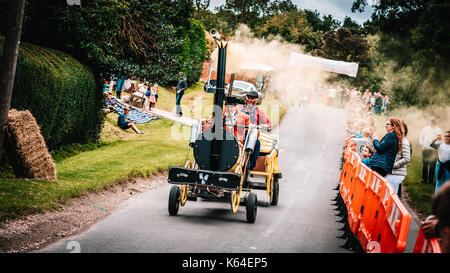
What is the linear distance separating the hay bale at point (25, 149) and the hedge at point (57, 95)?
140 centimetres

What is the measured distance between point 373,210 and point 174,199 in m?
3.48

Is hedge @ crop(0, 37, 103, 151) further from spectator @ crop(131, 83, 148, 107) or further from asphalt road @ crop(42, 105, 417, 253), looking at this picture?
spectator @ crop(131, 83, 148, 107)

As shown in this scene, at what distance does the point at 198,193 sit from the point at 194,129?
1.20m

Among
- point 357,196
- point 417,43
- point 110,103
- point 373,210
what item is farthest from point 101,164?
point 417,43

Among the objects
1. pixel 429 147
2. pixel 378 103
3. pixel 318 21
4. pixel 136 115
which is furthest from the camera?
pixel 318 21

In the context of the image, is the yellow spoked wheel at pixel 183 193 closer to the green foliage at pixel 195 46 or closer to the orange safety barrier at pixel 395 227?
the orange safety barrier at pixel 395 227

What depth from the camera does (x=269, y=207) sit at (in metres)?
11.7

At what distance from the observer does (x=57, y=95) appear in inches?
578

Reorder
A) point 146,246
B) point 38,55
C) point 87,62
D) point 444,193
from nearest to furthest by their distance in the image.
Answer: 1. point 444,193
2. point 146,246
3. point 38,55
4. point 87,62

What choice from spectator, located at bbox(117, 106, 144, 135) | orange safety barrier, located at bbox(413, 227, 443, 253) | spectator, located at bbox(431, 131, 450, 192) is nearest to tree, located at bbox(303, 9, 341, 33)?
spectator, located at bbox(117, 106, 144, 135)

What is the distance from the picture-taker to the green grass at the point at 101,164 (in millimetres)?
8992

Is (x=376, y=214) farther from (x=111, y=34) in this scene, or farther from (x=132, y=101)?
(x=132, y=101)
